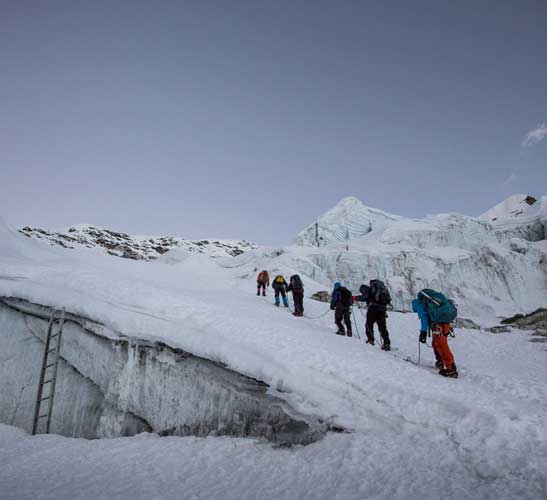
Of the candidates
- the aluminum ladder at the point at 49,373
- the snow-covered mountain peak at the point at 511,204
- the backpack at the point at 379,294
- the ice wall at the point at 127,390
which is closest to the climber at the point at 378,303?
the backpack at the point at 379,294

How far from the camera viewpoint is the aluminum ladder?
572cm

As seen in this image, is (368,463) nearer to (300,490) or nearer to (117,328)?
(300,490)

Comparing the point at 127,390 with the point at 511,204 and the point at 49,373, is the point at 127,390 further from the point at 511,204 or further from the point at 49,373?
the point at 511,204

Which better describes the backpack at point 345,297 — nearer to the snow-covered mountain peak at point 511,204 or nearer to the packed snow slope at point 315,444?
the packed snow slope at point 315,444

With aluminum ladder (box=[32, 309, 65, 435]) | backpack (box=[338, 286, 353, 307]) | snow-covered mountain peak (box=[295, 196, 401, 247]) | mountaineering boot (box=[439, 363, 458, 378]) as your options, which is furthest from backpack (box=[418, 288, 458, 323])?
snow-covered mountain peak (box=[295, 196, 401, 247])

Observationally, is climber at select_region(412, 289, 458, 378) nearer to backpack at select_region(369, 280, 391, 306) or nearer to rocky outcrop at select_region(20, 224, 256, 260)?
backpack at select_region(369, 280, 391, 306)

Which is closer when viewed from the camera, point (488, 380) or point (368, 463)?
point (368, 463)

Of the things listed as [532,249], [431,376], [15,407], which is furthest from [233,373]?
[532,249]

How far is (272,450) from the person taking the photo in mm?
3307

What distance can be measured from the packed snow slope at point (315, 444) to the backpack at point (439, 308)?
3.01ft

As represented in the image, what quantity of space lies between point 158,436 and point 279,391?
199 cm

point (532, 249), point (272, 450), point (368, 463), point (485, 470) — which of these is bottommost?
point (272, 450)

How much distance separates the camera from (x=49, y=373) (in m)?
6.41

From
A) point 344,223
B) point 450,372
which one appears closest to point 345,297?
point 450,372
